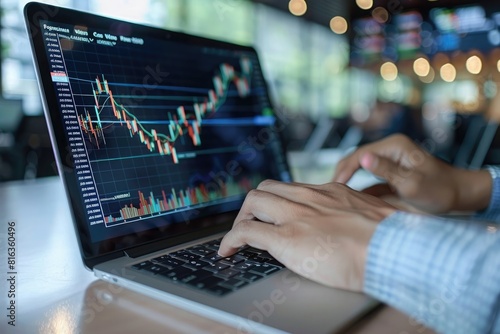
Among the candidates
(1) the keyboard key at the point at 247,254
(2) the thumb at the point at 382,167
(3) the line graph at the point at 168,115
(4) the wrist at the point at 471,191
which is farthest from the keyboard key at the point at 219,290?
(4) the wrist at the point at 471,191

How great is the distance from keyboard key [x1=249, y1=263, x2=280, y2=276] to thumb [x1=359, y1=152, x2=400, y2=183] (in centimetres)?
40

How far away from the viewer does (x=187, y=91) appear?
789 millimetres

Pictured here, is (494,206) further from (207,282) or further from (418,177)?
(207,282)

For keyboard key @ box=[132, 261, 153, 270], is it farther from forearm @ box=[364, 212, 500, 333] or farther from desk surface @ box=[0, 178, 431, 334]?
forearm @ box=[364, 212, 500, 333]

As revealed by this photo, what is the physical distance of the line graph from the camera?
614 millimetres

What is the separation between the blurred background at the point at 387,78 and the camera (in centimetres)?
284

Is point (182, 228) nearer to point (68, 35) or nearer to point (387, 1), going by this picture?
point (68, 35)

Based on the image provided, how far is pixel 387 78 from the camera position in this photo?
4246 mm

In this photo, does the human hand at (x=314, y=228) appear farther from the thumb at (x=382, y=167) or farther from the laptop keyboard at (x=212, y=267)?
the thumb at (x=382, y=167)

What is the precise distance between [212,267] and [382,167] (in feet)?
1.50

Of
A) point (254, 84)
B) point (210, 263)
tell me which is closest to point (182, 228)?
point (210, 263)

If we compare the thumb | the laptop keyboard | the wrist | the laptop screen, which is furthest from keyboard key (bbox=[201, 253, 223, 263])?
the wrist

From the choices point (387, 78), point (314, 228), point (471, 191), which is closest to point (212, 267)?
point (314, 228)

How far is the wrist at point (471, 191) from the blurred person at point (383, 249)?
0.46 meters
